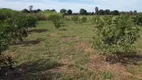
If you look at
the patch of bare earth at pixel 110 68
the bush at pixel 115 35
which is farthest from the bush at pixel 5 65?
the bush at pixel 115 35

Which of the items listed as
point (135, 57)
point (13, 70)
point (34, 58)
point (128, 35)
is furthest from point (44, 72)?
point (135, 57)

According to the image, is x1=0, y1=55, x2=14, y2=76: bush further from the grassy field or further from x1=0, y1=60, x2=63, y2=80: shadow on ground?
the grassy field

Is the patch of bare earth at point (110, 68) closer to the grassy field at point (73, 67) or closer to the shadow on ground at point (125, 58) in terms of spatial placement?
the grassy field at point (73, 67)

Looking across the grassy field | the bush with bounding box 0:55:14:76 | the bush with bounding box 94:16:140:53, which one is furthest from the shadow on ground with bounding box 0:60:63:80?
the bush with bounding box 94:16:140:53

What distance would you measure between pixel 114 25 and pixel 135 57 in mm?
1701

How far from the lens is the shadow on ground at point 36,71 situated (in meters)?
7.36

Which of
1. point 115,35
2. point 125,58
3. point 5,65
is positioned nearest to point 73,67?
point 115,35

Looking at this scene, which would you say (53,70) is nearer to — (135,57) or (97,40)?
(97,40)

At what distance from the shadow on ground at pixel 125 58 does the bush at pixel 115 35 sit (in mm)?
397

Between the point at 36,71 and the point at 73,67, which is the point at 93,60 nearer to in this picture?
the point at 73,67

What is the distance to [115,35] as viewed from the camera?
896cm

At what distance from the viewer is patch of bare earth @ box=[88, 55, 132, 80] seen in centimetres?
748

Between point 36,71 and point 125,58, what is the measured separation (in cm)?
343

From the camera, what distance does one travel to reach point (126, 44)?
8953 mm
